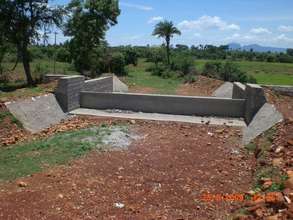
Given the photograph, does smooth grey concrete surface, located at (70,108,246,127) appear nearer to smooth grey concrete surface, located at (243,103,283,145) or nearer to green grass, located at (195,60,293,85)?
smooth grey concrete surface, located at (243,103,283,145)

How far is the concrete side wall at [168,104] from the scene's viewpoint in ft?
41.5

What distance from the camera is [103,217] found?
551cm

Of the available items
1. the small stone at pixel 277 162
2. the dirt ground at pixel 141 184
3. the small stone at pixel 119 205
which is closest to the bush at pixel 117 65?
the dirt ground at pixel 141 184

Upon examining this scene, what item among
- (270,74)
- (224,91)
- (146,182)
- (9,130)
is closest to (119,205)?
(146,182)

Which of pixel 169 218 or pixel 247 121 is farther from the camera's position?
pixel 247 121

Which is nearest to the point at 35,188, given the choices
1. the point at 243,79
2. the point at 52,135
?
the point at 52,135

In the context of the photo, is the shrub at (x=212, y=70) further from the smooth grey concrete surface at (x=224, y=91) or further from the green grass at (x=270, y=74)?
the smooth grey concrete surface at (x=224, y=91)

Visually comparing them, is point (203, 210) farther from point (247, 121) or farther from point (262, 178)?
point (247, 121)

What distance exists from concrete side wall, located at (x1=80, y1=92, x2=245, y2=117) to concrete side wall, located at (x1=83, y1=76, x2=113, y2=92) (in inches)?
35.6

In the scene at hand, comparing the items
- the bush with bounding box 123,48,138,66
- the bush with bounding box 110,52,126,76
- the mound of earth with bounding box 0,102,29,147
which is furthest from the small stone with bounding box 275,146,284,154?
the bush with bounding box 123,48,138,66

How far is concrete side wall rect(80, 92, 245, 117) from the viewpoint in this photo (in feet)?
41.5

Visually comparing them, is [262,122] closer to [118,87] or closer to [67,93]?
[67,93]

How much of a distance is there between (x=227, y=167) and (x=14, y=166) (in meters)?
4.65

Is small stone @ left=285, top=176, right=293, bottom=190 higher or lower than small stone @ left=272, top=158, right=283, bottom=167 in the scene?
higher
